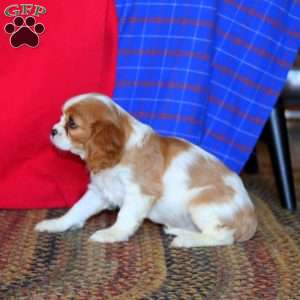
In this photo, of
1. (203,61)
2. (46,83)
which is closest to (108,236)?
(46,83)

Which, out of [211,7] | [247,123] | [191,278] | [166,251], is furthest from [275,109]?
[191,278]

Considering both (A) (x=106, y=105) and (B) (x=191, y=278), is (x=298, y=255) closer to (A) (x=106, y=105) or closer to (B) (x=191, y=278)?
(B) (x=191, y=278)

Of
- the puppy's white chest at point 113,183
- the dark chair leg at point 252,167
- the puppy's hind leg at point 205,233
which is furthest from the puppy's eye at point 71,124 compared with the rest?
the dark chair leg at point 252,167

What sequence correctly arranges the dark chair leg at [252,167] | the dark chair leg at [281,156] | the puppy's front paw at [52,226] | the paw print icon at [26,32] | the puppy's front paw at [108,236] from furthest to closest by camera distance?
the dark chair leg at [252,167] < the dark chair leg at [281,156] < the paw print icon at [26,32] < the puppy's front paw at [52,226] < the puppy's front paw at [108,236]

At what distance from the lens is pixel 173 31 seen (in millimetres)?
2260

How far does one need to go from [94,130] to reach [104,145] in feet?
0.18

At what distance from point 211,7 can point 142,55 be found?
300mm

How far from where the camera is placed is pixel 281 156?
2426 millimetres

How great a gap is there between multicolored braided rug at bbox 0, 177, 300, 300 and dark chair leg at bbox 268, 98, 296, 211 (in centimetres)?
30

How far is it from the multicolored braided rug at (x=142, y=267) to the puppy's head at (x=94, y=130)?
265 mm

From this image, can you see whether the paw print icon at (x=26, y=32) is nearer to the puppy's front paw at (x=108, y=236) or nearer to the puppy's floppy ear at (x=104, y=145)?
the puppy's floppy ear at (x=104, y=145)

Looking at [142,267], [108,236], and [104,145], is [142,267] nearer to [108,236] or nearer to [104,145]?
[108,236]

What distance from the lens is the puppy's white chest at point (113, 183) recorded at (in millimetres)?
1980

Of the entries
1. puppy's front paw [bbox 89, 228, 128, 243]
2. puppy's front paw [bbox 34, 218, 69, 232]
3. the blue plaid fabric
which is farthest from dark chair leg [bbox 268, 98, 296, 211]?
puppy's front paw [bbox 34, 218, 69, 232]
